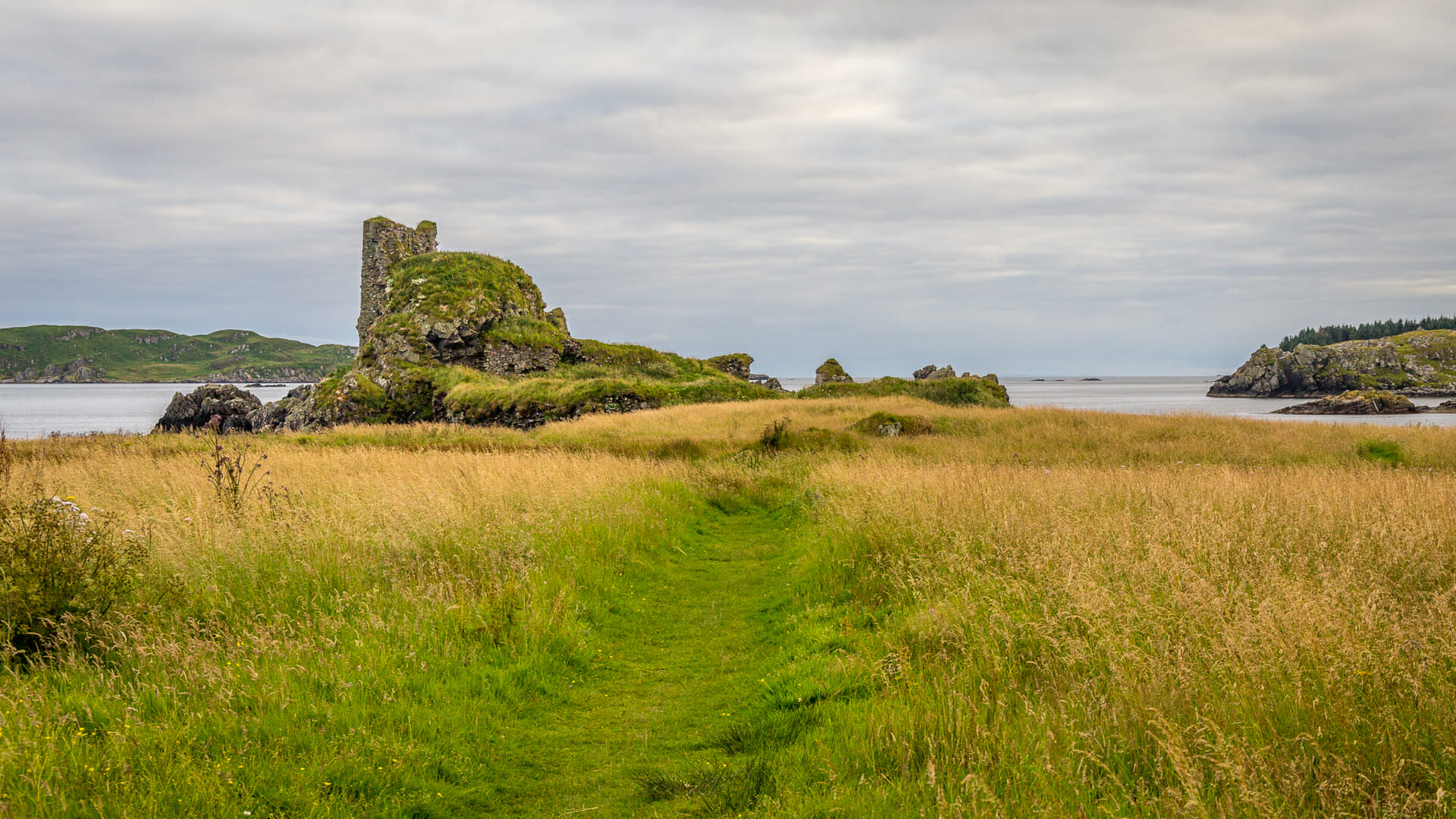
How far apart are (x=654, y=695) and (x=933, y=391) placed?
37.9 meters

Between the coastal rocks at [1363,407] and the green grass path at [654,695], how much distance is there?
8965cm

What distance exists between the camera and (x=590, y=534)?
1116 centimetres

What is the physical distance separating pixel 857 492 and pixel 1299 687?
9159 millimetres

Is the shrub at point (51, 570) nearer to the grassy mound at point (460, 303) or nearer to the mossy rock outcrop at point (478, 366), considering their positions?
the mossy rock outcrop at point (478, 366)

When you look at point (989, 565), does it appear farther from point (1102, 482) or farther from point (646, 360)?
point (646, 360)

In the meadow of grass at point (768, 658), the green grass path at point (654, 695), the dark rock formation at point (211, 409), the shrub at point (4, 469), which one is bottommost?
the green grass path at point (654, 695)

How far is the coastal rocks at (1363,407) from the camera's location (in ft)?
267

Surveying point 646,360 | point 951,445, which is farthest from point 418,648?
point 646,360

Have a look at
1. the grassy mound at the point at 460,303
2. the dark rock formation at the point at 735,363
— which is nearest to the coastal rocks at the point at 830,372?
the dark rock formation at the point at 735,363

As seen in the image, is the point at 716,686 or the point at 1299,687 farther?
the point at 716,686

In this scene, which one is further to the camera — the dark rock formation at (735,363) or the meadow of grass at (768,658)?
the dark rock formation at (735,363)

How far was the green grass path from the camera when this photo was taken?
16.5ft

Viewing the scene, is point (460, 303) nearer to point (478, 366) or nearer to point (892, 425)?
point (478, 366)

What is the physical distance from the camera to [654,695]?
6.76 metres
